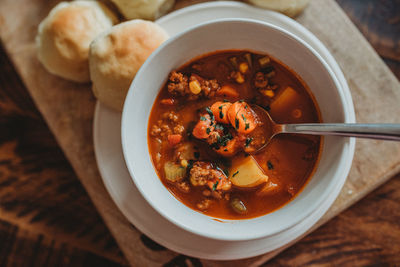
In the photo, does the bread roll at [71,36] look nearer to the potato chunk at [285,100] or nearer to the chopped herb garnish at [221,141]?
the chopped herb garnish at [221,141]

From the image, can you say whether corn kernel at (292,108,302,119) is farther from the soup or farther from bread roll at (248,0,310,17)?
bread roll at (248,0,310,17)

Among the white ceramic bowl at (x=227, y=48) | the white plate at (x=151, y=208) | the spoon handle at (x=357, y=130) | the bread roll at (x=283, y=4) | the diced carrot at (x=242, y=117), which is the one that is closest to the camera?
the spoon handle at (x=357, y=130)

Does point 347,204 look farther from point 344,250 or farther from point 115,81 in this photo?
point 115,81

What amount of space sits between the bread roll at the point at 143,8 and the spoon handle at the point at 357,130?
1.51m

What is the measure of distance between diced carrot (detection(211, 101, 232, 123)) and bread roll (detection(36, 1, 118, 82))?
1.20m

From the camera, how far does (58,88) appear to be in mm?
2906

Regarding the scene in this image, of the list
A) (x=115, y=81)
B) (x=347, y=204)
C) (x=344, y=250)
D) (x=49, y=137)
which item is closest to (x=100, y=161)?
(x=115, y=81)

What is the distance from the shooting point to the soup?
7.18 feet

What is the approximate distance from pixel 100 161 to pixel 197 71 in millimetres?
1001

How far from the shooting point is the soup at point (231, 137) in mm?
2188

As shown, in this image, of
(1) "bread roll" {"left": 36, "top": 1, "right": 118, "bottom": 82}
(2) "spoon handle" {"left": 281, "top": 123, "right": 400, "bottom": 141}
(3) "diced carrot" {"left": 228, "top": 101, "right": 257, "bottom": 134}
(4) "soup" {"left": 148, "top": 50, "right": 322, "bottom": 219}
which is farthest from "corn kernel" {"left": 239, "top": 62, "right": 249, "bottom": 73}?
(1) "bread roll" {"left": 36, "top": 1, "right": 118, "bottom": 82}

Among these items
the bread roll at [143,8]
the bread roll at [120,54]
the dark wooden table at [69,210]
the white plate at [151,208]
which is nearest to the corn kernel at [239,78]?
the white plate at [151,208]

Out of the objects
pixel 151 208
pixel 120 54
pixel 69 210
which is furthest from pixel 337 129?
pixel 69 210

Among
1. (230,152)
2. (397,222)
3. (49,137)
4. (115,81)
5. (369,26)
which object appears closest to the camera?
(230,152)
